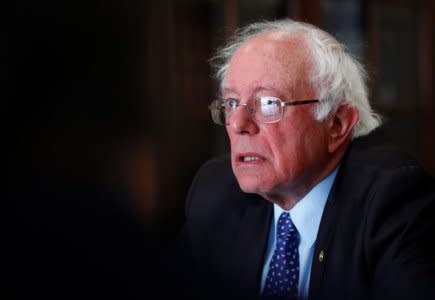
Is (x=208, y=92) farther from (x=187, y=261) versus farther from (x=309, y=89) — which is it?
(x=187, y=261)

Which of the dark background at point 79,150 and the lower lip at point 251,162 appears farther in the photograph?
the lower lip at point 251,162

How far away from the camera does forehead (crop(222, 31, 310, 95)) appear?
1.45 metres

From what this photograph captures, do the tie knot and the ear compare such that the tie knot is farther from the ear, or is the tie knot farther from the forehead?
the forehead

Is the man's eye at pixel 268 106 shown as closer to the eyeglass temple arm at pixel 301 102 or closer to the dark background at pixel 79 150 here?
the eyeglass temple arm at pixel 301 102

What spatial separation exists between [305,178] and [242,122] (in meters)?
0.22

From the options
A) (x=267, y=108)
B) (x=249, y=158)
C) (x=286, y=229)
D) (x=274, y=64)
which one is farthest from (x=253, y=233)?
(x=274, y=64)

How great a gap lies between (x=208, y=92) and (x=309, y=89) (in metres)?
1.33

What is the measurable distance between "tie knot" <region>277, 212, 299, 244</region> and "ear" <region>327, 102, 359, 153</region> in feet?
0.71

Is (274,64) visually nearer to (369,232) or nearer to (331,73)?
(331,73)

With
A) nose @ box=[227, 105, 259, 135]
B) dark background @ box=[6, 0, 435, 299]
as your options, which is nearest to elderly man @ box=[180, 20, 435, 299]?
nose @ box=[227, 105, 259, 135]

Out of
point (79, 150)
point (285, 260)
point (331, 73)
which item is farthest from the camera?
point (331, 73)

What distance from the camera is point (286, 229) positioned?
→ 4.75 ft

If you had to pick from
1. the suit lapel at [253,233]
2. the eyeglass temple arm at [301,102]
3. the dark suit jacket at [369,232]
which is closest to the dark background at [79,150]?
the dark suit jacket at [369,232]

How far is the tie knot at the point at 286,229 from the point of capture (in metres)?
1.42
